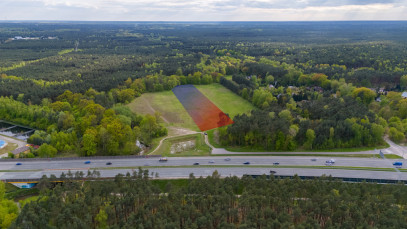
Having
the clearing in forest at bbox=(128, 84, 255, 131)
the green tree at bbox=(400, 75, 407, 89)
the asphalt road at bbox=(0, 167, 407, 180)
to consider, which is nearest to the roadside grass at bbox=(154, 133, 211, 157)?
the clearing in forest at bbox=(128, 84, 255, 131)

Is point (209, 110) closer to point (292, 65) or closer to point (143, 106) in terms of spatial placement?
point (143, 106)

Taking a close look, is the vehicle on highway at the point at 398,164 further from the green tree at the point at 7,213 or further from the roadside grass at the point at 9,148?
the roadside grass at the point at 9,148

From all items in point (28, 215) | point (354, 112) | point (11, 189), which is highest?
point (354, 112)

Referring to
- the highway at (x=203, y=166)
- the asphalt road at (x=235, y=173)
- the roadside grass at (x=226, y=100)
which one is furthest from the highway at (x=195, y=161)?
the roadside grass at (x=226, y=100)

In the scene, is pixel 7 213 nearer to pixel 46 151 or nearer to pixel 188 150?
pixel 46 151

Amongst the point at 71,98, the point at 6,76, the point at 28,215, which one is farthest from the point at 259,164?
the point at 6,76

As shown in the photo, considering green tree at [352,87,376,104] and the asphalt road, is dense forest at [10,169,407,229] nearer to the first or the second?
the asphalt road
